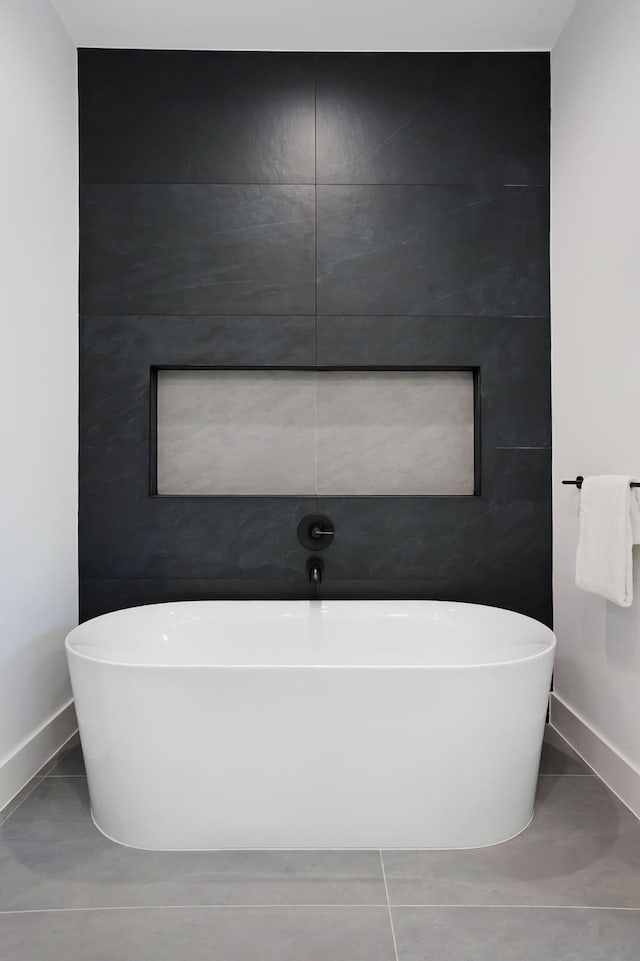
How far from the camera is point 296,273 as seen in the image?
2840 mm

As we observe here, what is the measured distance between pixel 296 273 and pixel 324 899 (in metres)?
2.26

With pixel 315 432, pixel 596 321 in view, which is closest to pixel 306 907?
pixel 315 432

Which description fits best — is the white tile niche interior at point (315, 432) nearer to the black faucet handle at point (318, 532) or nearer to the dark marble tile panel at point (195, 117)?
the black faucet handle at point (318, 532)

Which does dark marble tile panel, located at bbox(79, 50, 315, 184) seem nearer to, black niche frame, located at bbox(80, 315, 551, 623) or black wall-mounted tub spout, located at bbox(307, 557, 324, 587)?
black niche frame, located at bbox(80, 315, 551, 623)

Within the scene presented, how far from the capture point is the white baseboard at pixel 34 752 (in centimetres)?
218

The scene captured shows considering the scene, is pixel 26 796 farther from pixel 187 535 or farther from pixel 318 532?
pixel 318 532

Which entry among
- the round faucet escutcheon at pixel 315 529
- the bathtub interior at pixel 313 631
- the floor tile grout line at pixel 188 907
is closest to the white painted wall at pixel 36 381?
the bathtub interior at pixel 313 631

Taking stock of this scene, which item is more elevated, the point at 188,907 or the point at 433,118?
the point at 433,118

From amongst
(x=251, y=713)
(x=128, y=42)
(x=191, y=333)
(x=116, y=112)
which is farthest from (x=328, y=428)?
(x=128, y=42)

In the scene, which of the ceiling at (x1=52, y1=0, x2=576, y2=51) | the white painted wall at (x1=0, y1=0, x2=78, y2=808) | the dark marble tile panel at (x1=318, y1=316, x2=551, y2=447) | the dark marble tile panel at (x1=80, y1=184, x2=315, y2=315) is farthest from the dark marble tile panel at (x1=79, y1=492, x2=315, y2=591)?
the ceiling at (x1=52, y1=0, x2=576, y2=51)

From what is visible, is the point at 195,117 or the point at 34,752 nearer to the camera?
the point at 34,752

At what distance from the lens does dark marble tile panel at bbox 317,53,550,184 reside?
9.32 feet

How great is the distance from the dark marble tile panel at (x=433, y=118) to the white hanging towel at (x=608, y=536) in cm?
148

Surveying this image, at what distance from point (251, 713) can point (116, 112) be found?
2.52 metres
